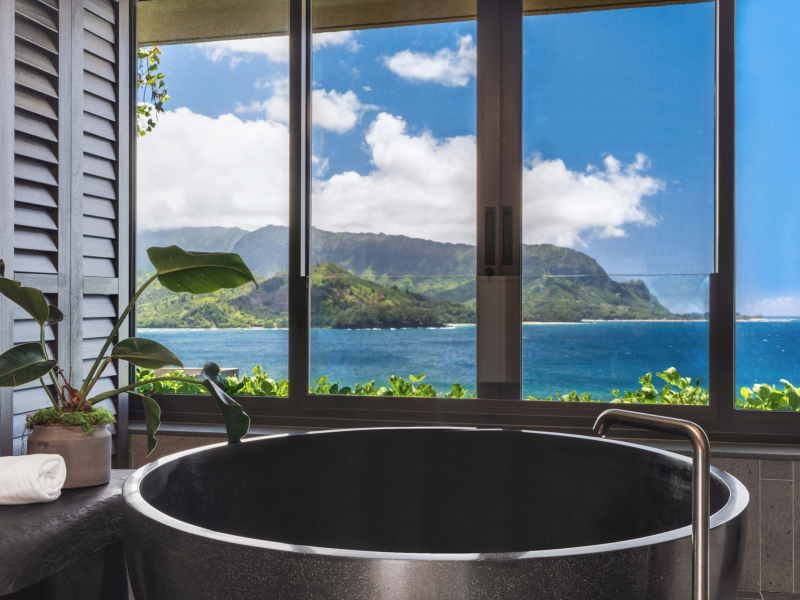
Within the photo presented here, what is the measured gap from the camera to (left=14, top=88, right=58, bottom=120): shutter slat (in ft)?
6.20

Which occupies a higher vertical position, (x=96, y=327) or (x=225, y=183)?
(x=225, y=183)

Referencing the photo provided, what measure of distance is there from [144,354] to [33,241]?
0.95 m

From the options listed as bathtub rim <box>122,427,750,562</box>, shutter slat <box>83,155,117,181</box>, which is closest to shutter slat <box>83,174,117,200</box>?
shutter slat <box>83,155,117,181</box>

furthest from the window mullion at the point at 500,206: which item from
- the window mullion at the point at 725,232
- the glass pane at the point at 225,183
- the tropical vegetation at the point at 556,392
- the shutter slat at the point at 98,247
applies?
the shutter slat at the point at 98,247

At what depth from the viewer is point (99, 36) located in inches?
90.0

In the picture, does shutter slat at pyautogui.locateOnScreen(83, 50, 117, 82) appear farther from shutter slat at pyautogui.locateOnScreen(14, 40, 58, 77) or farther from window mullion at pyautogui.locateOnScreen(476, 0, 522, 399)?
window mullion at pyautogui.locateOnScreen(476, 0, 522, 399)

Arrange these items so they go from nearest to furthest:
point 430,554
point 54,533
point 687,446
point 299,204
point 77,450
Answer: point 430,554 < point 54,533 < point 77,450 < point 687,446 < point 299,204

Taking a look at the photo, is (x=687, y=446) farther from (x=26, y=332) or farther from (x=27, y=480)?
(x=26, y=332)

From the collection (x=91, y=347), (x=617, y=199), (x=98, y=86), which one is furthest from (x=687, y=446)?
(x=98, y=86)

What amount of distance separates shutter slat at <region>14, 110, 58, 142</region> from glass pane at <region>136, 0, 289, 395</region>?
533 millimetres

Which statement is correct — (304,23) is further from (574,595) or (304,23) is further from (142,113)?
(574,595)

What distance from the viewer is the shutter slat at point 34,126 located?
6.20 feet

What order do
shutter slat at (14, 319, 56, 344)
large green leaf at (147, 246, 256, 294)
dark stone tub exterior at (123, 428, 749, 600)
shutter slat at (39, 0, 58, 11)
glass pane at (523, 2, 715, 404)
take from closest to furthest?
dark stone tub exterior at (123, 428, 749, 600) → large green leaf at (147, 246, 256, 294) → shutter slat at (14, 319, 56, 344) → shutter slat at (39, 0, 58, 11) → glass pane at (523, 2, 715, 404)

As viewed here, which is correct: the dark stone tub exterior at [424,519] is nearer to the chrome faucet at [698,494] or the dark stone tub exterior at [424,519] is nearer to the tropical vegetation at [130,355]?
the chrome faucet at [698,494]
